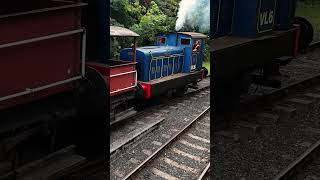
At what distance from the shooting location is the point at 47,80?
226 centimetres

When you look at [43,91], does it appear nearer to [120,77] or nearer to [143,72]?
[120,77]

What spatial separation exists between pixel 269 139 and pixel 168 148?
4.74 ft

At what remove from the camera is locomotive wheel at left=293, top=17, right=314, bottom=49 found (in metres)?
4.25

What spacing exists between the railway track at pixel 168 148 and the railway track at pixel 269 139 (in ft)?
0.92

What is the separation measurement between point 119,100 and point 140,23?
708mm

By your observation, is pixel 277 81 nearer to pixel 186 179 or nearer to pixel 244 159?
pixel 244 159

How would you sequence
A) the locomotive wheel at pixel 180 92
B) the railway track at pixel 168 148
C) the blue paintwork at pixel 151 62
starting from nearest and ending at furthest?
the blue paintwork at pixel 151 62 < the railway track at pixel 168 148 < the locomotive wheel at pixel 180 92

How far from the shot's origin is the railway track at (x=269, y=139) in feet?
11.1

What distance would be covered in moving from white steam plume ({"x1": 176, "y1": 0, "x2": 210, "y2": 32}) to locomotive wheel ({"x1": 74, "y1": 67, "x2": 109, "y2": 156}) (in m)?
0.50

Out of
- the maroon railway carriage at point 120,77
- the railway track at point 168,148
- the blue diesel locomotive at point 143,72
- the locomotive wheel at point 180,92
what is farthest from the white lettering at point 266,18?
the maroon railway carriage at point 120,77

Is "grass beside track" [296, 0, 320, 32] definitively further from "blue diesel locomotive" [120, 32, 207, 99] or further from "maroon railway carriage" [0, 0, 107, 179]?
"maroon railway carriage" [0, 0, 107, 179]

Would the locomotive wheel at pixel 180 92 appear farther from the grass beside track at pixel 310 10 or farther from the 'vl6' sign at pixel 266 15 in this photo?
the grass beside track at pixel 310 10

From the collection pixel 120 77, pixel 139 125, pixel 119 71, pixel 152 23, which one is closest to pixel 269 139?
pixel 139 125

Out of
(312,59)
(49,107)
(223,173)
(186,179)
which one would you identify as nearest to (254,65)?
(223,173)
